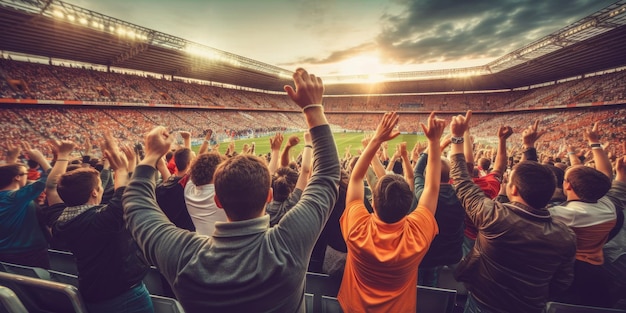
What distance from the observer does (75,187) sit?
6.81ft

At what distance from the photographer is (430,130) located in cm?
220

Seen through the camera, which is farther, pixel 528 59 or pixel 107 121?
pixel 528 59

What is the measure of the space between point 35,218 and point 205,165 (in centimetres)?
243

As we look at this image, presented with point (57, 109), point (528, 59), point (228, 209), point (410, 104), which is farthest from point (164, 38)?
point (410, 104)

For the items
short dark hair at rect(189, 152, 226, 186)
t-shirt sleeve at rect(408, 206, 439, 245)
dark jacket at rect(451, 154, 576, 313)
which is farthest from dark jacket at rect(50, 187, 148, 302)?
dark jacket at rect(451, 154, 576, 313)

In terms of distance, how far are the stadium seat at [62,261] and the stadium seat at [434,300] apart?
14.7 feet

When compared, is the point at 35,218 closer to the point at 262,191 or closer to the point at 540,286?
the point at 262,191

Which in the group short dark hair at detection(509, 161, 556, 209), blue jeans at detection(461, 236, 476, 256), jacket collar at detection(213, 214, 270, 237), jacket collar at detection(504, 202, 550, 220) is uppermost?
short dark hair at detection(509, 161, 556, 209)

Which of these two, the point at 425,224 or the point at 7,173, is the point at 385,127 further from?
the point at 7,173

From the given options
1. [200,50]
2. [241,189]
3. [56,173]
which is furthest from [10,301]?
[200,50]

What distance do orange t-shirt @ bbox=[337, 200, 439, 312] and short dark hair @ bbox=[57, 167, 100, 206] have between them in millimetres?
2217

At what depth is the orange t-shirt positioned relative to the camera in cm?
179

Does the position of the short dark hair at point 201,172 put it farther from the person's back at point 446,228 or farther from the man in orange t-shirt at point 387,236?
the person's back at point 446,228

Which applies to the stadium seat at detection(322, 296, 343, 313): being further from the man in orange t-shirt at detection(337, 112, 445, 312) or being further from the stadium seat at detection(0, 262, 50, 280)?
the stadium seat at detection(0, 262, 50, 280)
